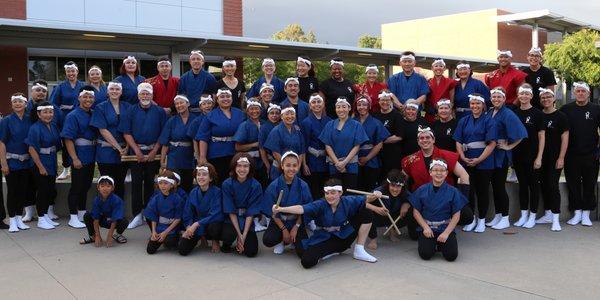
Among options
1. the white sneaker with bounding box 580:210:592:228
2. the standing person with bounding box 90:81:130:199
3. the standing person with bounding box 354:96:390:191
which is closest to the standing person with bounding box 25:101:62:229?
the standing person with bounding box 90:81:130:199

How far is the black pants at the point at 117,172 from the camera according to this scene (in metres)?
7.26

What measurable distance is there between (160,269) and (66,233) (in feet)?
7.21

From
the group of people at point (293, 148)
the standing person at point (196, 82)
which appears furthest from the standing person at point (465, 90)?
the standing person at point (196, 82)

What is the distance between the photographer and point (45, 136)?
7156 millimetres

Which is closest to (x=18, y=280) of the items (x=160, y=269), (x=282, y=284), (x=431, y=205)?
(x=160, y=269)

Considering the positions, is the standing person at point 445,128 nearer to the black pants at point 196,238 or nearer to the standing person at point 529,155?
the standing person at point 529,155

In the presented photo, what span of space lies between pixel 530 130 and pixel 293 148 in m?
3.08

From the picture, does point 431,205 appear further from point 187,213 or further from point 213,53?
point 213,53

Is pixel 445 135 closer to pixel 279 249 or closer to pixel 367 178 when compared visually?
pixel 367 178

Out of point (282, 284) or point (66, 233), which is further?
point (66, 233)

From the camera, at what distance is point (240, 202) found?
6.04m

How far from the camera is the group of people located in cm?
605

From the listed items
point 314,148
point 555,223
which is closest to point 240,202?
point 314,148

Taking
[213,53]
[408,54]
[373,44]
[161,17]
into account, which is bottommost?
[408,54]
